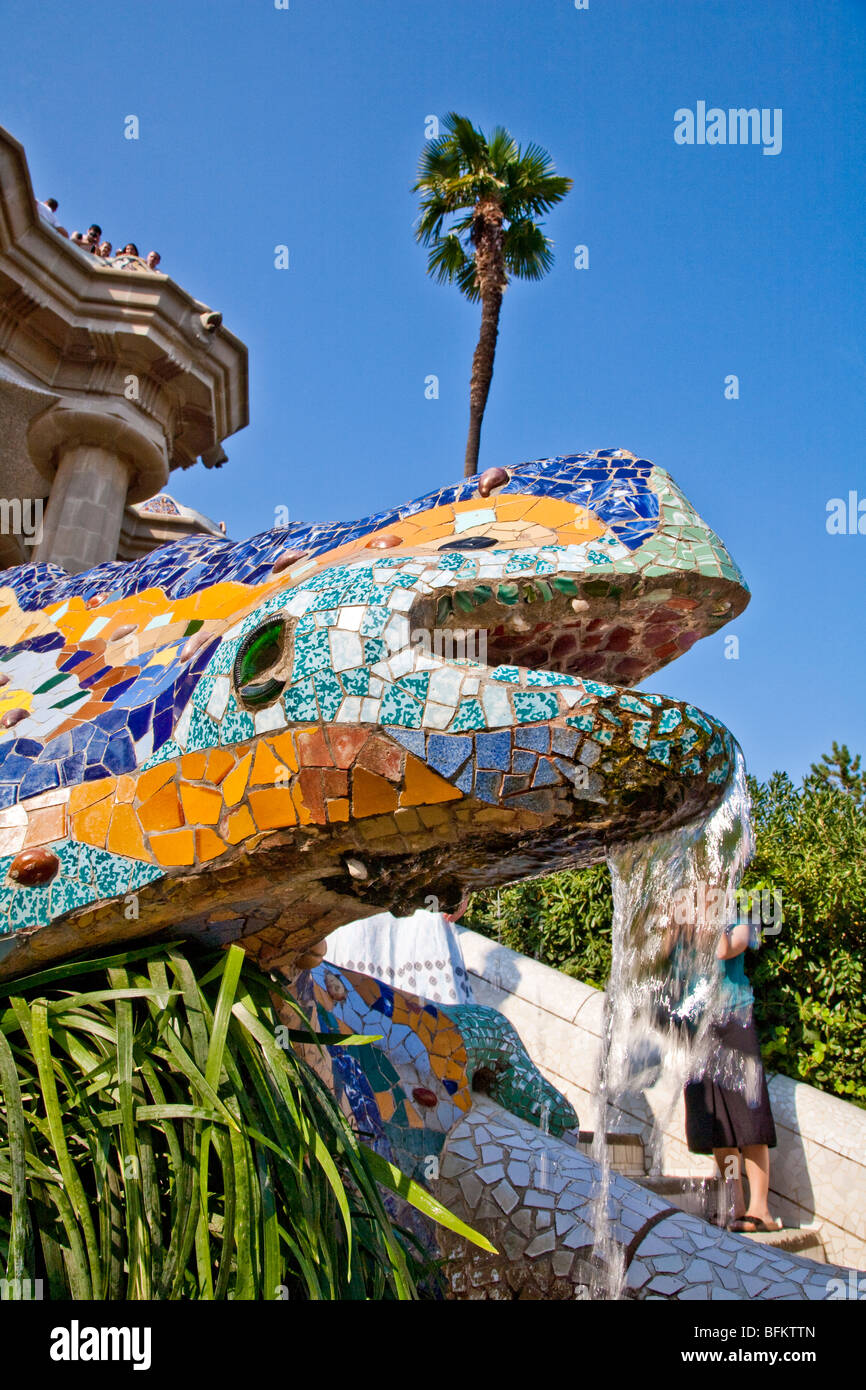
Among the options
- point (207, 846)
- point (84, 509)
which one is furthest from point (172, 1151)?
point (84, 509)

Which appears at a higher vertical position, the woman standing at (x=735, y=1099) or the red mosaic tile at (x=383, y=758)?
the red mosaic tile at (x=383, y=758)

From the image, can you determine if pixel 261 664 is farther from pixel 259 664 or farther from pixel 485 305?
pixel 485 305

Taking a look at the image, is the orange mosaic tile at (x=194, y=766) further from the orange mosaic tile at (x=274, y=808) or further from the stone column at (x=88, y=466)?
the stone column at (x=88, y=466)

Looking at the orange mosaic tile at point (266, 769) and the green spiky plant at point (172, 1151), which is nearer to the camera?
the green spiky plant at point (172, 1151)

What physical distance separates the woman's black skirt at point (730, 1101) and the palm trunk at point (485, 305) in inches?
344

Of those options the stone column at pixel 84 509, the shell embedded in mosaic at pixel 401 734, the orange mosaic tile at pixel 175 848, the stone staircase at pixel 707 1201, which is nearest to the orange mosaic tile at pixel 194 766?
the shell embedded in mosaic at pixel 401 734

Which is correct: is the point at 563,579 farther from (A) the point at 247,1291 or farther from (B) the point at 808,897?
(B) the point at 808,897

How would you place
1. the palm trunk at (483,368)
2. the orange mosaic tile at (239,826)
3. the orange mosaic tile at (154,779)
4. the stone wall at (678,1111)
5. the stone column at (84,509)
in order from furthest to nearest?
the palm trunk at (483,368) → the stone wall at (678,1111) → the stone column at (84,509) → the orange mosaic tile at (154,779) → the orange mosaic tile at (239,826)

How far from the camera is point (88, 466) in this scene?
5812 millimetres

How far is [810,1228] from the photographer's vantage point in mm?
5906

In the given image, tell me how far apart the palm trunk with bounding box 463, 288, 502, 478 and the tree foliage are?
21.3 feet

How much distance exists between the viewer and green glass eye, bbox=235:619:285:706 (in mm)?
2092

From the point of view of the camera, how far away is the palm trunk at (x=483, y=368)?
1347 cm

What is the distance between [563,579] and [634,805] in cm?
46
